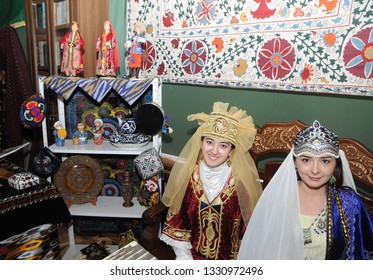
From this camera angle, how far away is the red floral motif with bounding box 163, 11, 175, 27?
1928 mm

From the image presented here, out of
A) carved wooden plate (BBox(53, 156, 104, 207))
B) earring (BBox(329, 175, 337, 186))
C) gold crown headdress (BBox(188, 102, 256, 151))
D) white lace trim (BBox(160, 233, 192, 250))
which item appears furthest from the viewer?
carved wooden plate (BBox(53, 156, 104, 207))

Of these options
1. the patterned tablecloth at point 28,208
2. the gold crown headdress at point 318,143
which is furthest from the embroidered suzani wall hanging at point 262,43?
the patterned tablecloth at point 28,208

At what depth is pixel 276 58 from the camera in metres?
1.58

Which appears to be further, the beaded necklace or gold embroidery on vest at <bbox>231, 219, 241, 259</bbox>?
gold embroidery on vest at <bbox>231, 219, 241, 259</bbox>

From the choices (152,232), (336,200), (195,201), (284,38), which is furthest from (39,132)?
(336,200)

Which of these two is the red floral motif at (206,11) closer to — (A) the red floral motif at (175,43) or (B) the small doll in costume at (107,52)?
(A) the red floral motif at (175,43)

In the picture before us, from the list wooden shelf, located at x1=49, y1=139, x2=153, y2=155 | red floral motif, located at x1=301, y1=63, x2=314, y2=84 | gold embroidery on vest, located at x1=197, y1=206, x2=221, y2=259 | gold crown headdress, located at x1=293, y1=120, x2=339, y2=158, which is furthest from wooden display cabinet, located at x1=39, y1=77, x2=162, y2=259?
gold crown headdress, located at x1=293, y1=120, x2=339, y2=158

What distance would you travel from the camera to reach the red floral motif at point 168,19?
1.93m

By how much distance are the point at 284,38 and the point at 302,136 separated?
68 cm

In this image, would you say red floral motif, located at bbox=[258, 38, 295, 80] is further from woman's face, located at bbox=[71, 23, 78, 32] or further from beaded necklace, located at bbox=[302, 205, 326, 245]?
woman's face, located at bbox=[71, 23, 78, 32]

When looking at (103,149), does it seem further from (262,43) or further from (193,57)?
(262,43)

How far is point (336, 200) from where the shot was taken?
116 cm

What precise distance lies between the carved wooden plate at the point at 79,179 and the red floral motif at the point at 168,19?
1062 mm

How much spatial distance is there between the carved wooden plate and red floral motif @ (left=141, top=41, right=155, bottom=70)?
80cm
